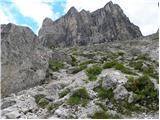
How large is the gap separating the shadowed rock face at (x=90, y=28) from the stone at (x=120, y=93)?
148 metres

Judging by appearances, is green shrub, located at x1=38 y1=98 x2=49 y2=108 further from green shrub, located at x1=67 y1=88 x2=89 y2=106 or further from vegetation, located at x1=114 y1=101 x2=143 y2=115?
vegetation, located at x1=114 y1=101 x2=143 y2=115

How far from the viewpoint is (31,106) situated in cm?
2391

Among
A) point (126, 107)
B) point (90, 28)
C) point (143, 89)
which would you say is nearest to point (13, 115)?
point (126, 107)

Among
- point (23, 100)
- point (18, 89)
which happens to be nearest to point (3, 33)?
point (18, 89)

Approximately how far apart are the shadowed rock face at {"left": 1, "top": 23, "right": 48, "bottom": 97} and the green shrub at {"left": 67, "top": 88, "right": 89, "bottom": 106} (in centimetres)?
656

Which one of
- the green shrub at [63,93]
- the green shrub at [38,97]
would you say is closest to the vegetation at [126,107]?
the green shrub at [63,93]

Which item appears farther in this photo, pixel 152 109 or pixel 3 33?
pixel 3 33

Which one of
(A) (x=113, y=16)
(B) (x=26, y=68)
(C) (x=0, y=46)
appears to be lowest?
(B) (x=26, y=68)

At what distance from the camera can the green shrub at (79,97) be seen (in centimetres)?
2311

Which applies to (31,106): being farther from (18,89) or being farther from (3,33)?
(3,33)

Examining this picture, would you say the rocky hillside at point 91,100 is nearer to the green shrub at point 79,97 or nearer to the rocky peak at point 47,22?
the green shrub at point 79,97

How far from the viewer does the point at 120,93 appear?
23688mm

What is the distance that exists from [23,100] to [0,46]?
6724 mm

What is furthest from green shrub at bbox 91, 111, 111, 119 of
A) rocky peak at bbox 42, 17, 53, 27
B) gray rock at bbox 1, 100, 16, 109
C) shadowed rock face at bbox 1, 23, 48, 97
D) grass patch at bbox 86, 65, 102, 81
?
rocky peak at bbox 42, 17, 53, 27
